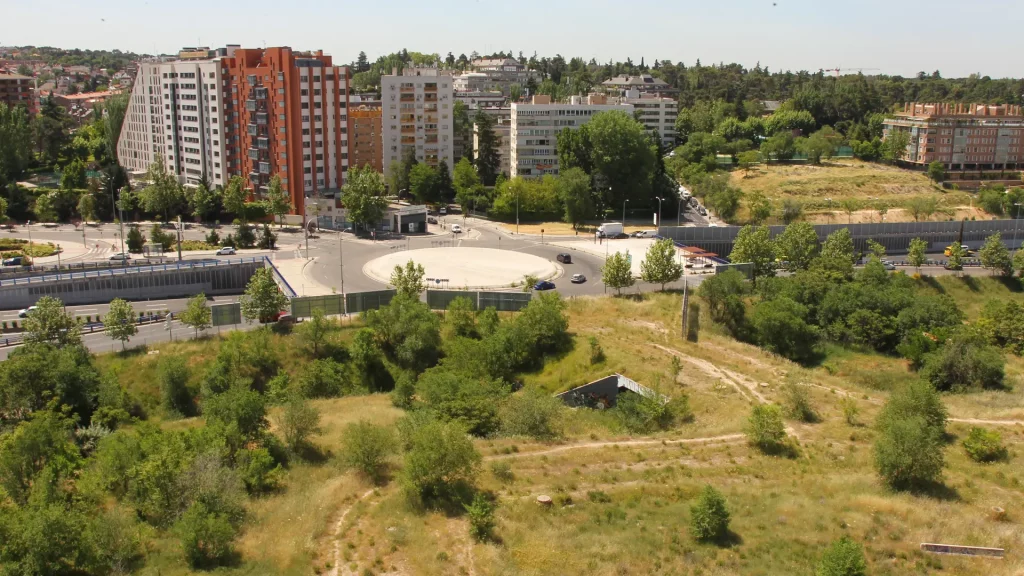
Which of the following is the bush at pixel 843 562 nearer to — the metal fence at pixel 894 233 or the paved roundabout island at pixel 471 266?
the paved roundabout island at pixel 471 266

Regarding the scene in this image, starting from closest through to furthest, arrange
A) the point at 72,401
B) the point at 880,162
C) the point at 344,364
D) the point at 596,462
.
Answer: the point at 596,462, the point at 72,401, the point at 344,364, the point at 880,162

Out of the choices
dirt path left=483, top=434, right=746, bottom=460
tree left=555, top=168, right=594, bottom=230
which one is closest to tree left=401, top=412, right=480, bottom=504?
dirt path left=483, top=434, right=746, bottom=460

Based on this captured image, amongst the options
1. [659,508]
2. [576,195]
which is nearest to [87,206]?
[576,195]

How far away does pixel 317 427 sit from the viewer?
3406 cm

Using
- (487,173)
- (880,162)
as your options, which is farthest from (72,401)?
(880,162)

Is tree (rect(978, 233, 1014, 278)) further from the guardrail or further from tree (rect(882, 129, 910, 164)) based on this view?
the guardrail

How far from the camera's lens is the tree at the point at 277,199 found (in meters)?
79.1

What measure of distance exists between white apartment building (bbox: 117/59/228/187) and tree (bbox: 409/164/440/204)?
19854mm

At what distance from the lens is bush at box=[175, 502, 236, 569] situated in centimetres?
Result: 2358

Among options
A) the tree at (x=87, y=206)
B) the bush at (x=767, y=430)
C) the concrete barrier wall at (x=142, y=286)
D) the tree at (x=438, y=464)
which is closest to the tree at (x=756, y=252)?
the bush at (x=767, y=430)

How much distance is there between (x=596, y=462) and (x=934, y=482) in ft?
37.6

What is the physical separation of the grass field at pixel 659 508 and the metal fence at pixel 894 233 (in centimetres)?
3408

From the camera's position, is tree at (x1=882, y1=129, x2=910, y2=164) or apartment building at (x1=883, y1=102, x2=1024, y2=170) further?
tree at (x1=882, y1=129, x2=910, y2=164)

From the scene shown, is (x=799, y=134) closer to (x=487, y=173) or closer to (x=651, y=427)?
(x=487, y=173)
